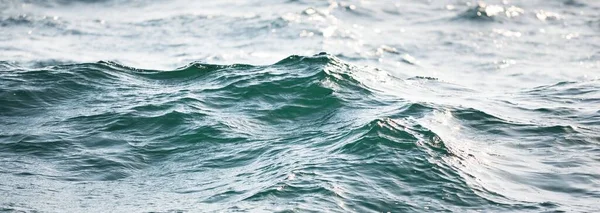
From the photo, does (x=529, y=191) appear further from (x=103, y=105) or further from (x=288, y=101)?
(x=103, y=105)

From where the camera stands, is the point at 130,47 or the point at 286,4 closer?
the point at 130,47

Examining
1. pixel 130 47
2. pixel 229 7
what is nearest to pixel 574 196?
pixel 130 47

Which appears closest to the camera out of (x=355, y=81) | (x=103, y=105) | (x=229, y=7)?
(x=103, y=105)

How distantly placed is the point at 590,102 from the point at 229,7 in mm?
16013

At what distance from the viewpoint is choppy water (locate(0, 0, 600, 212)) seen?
11258 mm

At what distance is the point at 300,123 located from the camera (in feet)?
48.0

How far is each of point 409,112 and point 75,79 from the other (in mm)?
7022

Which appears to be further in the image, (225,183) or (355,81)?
(355,81)

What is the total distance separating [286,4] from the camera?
31.1 metres

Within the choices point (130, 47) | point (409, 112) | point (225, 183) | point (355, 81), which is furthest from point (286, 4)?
point (225, 183)

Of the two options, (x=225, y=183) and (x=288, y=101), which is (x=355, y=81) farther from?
(x=225, y=183)

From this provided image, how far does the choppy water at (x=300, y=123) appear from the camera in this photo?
11.3 meters

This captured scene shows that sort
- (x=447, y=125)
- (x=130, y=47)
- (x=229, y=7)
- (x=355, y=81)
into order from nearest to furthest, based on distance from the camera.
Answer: (x=447, y=125)
(x=355, y=81)
(x=130, y=47)
(x=229, y=7)

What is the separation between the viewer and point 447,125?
47.5 ft
